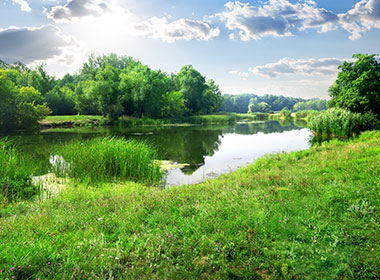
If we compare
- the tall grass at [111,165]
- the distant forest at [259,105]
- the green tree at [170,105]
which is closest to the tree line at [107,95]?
the green tree at [170,105]

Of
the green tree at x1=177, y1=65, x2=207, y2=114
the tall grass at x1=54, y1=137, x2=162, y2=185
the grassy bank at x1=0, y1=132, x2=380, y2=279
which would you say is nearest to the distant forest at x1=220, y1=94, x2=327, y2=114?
the green tree at x1=177, y1=65, x2=207, y2=114

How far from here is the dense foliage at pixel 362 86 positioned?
2566 cm

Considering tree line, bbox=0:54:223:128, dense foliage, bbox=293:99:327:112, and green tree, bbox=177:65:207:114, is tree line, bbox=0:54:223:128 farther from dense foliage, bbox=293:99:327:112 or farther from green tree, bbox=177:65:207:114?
dense foliage, bbox=293:99:327:112

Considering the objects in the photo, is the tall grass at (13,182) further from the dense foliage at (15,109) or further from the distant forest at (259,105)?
the distant forest at (259,105)

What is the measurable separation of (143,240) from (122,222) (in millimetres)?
903

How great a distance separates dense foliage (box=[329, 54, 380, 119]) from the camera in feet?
84.2

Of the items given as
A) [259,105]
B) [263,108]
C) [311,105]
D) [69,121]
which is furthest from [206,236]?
[311,105]

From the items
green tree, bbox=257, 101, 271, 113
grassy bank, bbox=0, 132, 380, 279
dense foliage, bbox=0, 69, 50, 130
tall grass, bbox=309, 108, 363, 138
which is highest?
green tree, bbox=257, 101, 271, 113

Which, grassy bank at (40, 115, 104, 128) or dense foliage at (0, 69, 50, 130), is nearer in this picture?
dense foliage at (0, 69, 50, 130)

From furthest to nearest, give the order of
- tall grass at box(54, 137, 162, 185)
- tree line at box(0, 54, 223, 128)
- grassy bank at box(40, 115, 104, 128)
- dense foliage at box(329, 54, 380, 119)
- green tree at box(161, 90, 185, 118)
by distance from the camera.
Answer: green tree at box(161, 90, 185, 118) < tree line at box(0, 54, 223, 128) < grassy bank at box(40, 115, 104, 128) < dense foliage at box(329, 54, 380, 119) < tall grass at box(54, 137, 162, 185)

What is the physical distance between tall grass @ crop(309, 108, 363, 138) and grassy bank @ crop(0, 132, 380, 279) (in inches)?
744

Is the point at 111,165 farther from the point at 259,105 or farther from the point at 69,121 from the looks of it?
the point at 259,105

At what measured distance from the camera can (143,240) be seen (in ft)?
13.2

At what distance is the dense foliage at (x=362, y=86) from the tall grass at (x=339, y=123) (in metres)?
3.17
